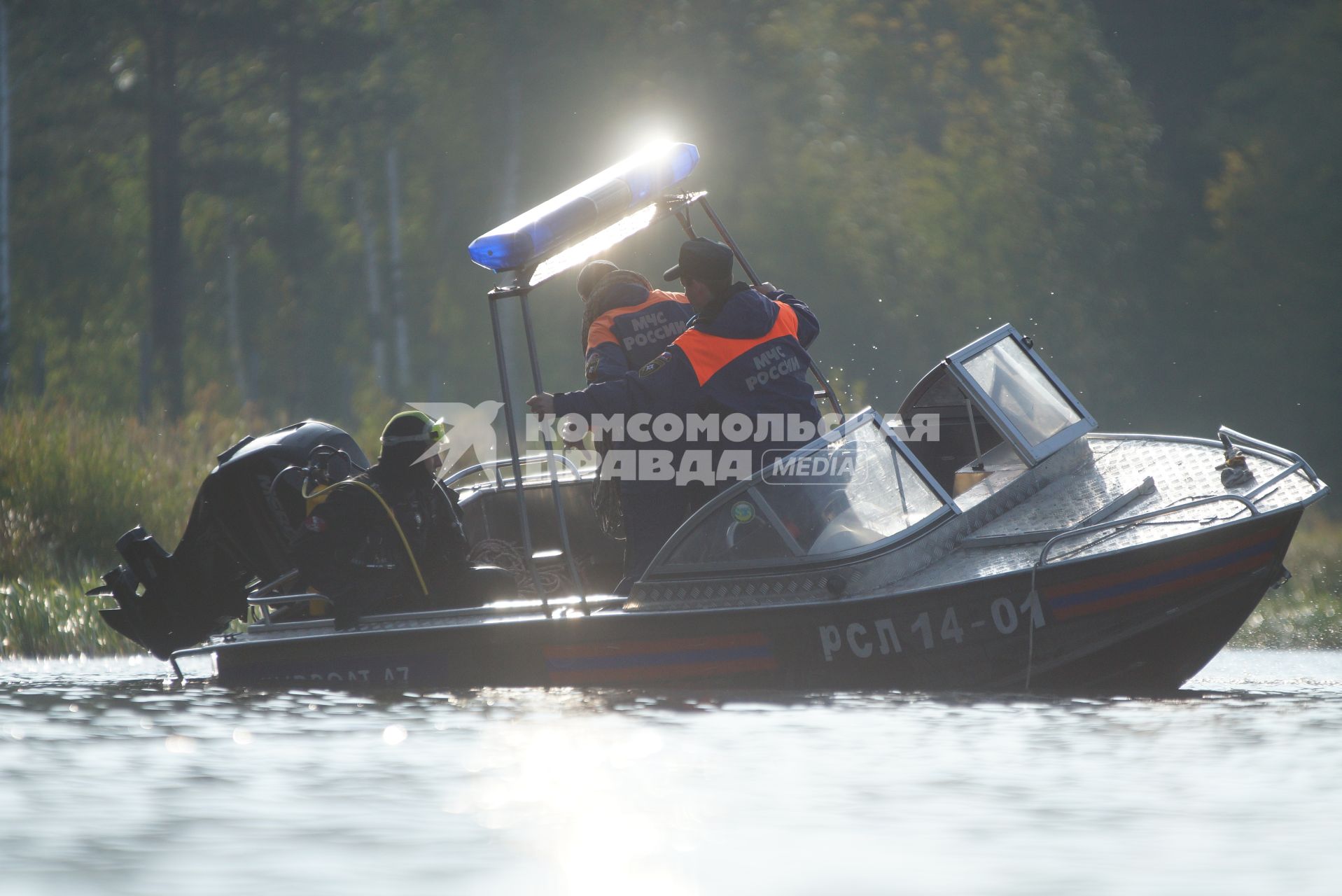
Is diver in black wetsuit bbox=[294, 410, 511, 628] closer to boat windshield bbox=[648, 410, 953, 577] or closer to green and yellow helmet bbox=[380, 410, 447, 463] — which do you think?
green and yellow helmet bbox=[380, 410, 447, 463]

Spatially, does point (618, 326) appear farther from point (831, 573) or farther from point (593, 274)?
point (831, 573)

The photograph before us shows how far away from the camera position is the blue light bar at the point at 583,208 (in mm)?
7246

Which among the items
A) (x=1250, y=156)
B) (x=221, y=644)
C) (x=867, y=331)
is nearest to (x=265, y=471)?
(x=221, y=644)

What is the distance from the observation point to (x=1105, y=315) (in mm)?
36969

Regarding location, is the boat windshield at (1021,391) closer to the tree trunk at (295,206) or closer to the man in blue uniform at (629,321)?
the man in blue uniform at (629,321)

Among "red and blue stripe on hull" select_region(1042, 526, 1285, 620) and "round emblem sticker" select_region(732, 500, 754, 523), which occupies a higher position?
"round emblem sticker" select_region(732, 500, 754, 523)

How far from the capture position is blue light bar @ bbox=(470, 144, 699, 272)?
285 inches

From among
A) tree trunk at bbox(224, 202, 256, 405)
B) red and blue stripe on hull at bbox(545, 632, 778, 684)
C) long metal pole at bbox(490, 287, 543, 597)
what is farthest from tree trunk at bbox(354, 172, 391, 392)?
red and blue stripe on hull at bbox(545, 632, 778, 684)

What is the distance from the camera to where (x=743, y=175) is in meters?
36.9

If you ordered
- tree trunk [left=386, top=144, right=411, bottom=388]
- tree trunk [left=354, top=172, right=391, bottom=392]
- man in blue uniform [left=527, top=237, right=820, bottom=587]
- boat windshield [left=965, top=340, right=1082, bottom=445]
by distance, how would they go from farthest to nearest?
tree trunk [left=386, top=144, right=411, bottom=388]
tree trunk [left=354, top=172, right=391, bottom=392]
boat windshield [left=965, top=340, right=1082, bottom=445]
man in blue uniform [left=527, top=237, right=820, bottom=587]

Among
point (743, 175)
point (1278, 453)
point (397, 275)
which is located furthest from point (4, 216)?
point (1278, 453)

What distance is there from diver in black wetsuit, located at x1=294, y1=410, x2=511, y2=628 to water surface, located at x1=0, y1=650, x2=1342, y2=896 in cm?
46

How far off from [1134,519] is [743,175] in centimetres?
3007

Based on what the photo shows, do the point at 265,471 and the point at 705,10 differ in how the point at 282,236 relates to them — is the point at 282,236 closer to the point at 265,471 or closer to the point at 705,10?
the point at 705,10
